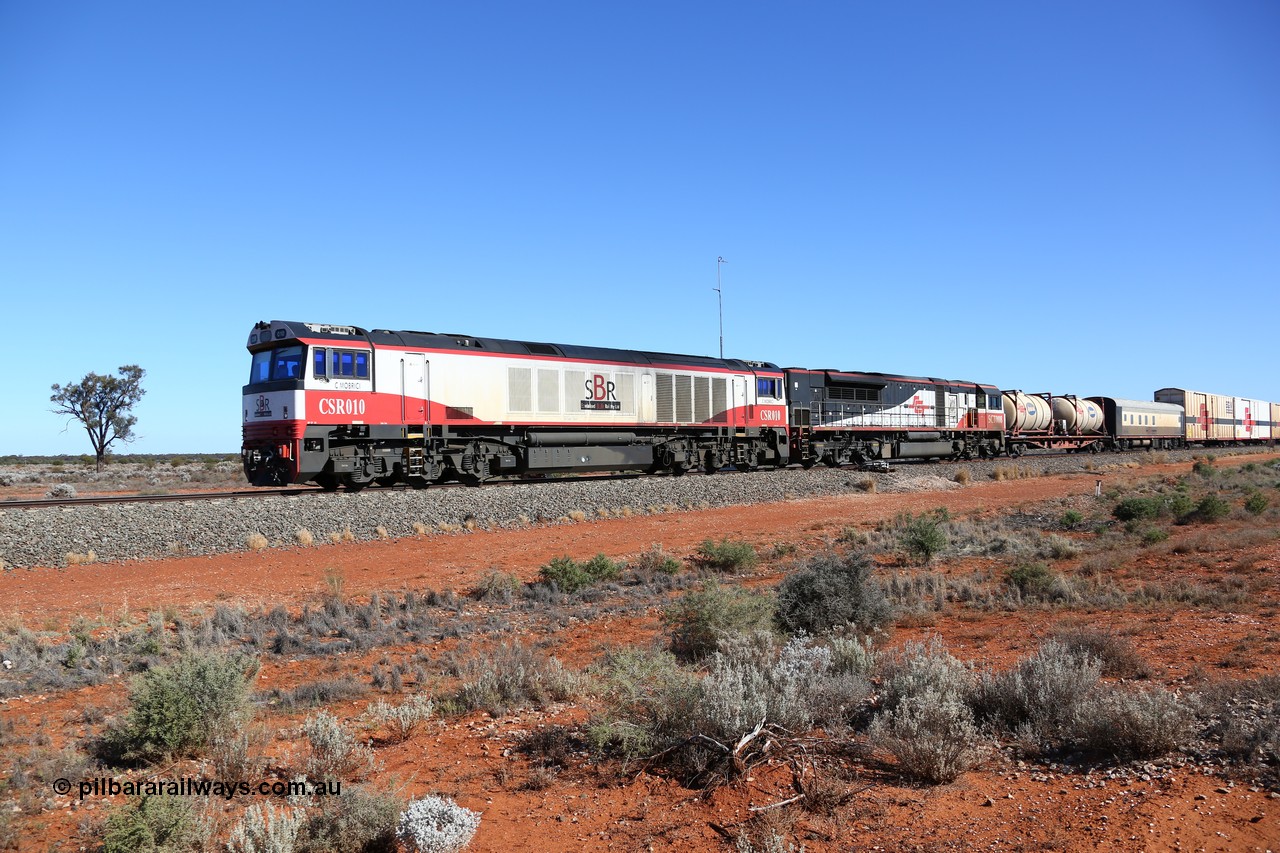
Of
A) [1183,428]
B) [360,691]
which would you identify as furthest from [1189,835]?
[1183,428]

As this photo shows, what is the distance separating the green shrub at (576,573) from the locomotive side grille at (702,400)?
1635 cm

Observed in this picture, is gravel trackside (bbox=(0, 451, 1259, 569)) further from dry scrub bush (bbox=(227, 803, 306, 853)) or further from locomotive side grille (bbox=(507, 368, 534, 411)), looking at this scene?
dry scrub bush (bbox=(227, 803, 306, 853))

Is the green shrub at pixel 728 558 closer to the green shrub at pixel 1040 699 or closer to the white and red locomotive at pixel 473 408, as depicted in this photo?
the green shrub at pixel 1040 699

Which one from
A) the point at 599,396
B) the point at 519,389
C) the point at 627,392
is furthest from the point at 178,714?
the point at 627,392

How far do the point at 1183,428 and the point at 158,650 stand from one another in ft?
232

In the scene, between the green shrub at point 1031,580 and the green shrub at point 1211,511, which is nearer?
the green shrub at point 1031,580

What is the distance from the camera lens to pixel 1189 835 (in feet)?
14.3

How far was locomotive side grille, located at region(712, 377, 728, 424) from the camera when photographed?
106 ft

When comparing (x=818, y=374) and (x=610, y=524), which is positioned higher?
(x=818, y=374)

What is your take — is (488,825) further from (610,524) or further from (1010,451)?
(1010,451)

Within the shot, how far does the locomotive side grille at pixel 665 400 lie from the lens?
30219mm

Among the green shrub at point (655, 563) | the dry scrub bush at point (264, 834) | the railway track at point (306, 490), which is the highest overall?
Answer: the railway track at point (306, 490)

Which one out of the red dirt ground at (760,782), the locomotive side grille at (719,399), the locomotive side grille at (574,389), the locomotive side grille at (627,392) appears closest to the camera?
the red dirt ground at (760,782)

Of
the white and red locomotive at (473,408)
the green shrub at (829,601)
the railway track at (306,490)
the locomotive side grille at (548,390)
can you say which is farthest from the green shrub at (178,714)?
the locomotive side grille at (548,390)
